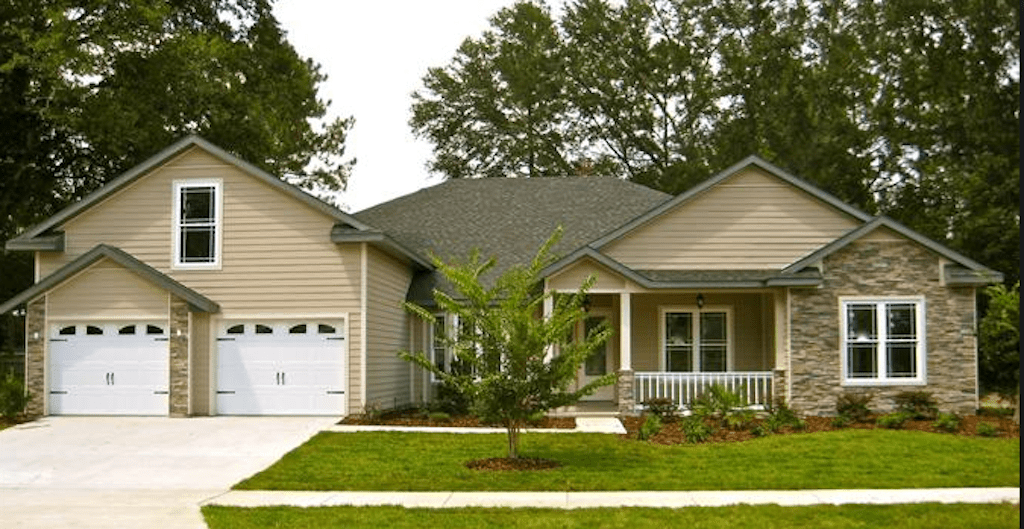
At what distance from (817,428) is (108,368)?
1346cm

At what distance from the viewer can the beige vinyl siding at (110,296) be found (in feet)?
71.6

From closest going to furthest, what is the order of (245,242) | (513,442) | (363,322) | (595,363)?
(513,442), (363,322), (245,242), (595,363)

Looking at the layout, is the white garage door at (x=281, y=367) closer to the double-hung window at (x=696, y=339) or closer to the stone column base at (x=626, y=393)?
the stone column base at (x=626, y=393)

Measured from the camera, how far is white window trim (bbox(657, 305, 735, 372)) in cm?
2445

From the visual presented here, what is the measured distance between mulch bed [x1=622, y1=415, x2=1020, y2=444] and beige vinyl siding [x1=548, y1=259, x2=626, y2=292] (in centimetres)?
268

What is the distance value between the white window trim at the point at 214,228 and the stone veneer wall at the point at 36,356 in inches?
106

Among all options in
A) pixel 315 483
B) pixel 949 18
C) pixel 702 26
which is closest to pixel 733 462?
pixel 315 483

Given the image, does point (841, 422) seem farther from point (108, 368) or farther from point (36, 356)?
point (36, 356)

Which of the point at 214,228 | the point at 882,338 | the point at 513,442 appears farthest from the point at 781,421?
the point at 214,228

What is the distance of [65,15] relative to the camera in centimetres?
2836

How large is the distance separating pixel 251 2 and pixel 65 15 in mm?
8944

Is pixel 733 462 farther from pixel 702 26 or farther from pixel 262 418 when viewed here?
Answer: pixel 702 26

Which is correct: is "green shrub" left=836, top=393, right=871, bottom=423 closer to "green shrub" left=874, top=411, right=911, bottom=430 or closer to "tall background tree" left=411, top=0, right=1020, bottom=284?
"green shrub" left=874, top=411, right=911, bottom=430

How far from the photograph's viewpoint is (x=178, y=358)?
21.7m
